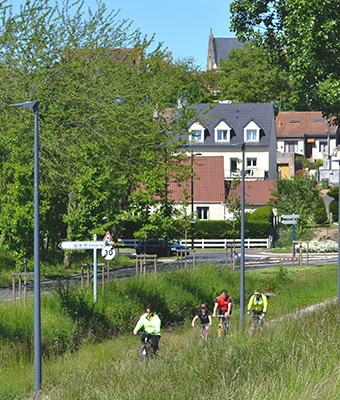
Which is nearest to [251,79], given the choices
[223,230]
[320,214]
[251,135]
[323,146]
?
[323,146]

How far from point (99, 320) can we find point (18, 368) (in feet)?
16.4

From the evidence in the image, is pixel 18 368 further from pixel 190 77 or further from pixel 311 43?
pixel 190 77

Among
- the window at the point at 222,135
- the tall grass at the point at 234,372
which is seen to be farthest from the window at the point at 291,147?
the tall grass at the point at 234,372

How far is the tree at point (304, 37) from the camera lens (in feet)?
87.7

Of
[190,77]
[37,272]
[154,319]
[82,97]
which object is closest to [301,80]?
[82,97]

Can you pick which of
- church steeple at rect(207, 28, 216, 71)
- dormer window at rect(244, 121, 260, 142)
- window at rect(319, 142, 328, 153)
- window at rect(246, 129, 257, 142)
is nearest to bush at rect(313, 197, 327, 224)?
dormer window at rect(244, 121, 260, 142)

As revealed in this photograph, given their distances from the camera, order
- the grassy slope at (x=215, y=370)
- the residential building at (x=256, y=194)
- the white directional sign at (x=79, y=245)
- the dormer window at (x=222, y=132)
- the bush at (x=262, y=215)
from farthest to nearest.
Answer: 1. the dormer window at (x=222, y=132)
2. the residential building at (x=256, y=194)
3. the bush at (x=262, y=215)
4. the white directional sign at (x=79, y=245)
5. the grassy slope at (x=215, y=370)

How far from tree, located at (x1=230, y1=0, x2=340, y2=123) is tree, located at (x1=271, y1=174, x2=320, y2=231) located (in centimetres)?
2473

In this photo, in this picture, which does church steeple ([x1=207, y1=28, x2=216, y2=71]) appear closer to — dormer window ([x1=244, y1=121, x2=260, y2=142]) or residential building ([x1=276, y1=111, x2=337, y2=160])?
residential building ([x1=276, y1=111, x2=337, y2=160])

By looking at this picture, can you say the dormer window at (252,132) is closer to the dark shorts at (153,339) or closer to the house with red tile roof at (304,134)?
the house with red tile roof at (304,134)

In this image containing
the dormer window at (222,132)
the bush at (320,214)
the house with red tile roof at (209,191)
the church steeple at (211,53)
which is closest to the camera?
the bush at (320,214)

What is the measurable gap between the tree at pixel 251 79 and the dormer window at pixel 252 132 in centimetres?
1887

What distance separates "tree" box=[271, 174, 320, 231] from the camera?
180 feet

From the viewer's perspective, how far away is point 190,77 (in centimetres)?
9644
